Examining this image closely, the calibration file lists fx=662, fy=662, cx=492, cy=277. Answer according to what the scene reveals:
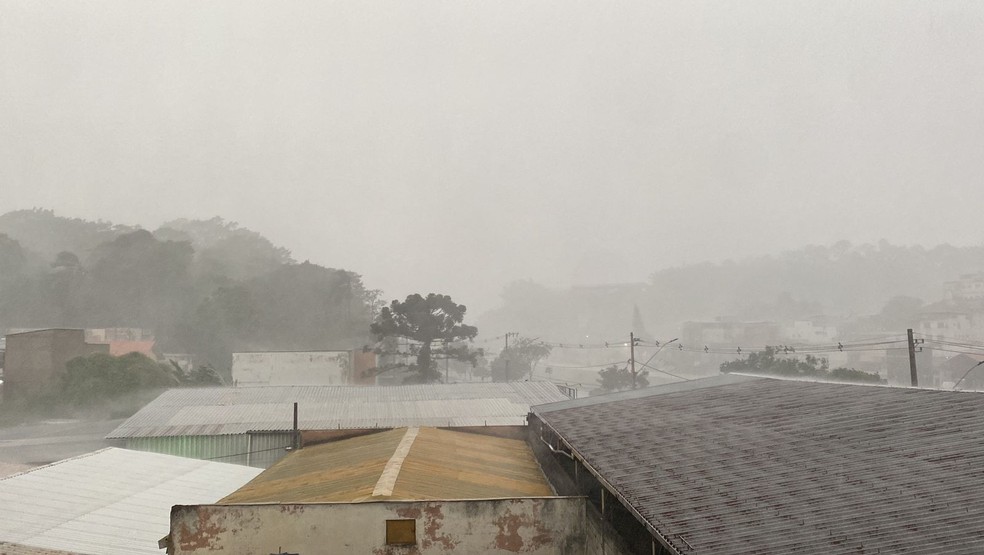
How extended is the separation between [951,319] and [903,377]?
31172 millimetres

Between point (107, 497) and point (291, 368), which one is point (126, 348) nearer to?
point (291, 368)

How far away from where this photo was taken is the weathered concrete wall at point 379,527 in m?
12.0

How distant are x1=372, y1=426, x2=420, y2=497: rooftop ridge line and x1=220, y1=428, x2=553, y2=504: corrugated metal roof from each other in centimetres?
9

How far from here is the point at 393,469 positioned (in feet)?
46.8

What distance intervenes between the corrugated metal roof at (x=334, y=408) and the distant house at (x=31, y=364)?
23.0 m

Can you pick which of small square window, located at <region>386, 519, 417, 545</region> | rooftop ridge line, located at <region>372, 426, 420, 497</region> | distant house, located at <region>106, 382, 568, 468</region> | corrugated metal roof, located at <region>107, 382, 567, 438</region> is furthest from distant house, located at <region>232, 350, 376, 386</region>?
small square window, located at <region>386, 519, 417, 545</region>

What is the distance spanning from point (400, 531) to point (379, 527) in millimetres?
388

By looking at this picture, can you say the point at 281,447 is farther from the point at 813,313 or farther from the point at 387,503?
the point at 813,313

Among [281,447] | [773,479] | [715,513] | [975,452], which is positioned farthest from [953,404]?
[281,447]

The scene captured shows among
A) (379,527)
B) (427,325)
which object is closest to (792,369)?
(427,325)

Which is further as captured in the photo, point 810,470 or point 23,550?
point 23,550

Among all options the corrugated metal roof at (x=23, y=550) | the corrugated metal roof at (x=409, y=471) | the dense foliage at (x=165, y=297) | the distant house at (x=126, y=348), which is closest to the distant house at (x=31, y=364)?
the distant house at (x=126, y=348)

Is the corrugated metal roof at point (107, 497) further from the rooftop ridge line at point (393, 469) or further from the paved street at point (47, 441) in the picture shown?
the paved street at point (47, 441)

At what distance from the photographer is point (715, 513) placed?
778cm
